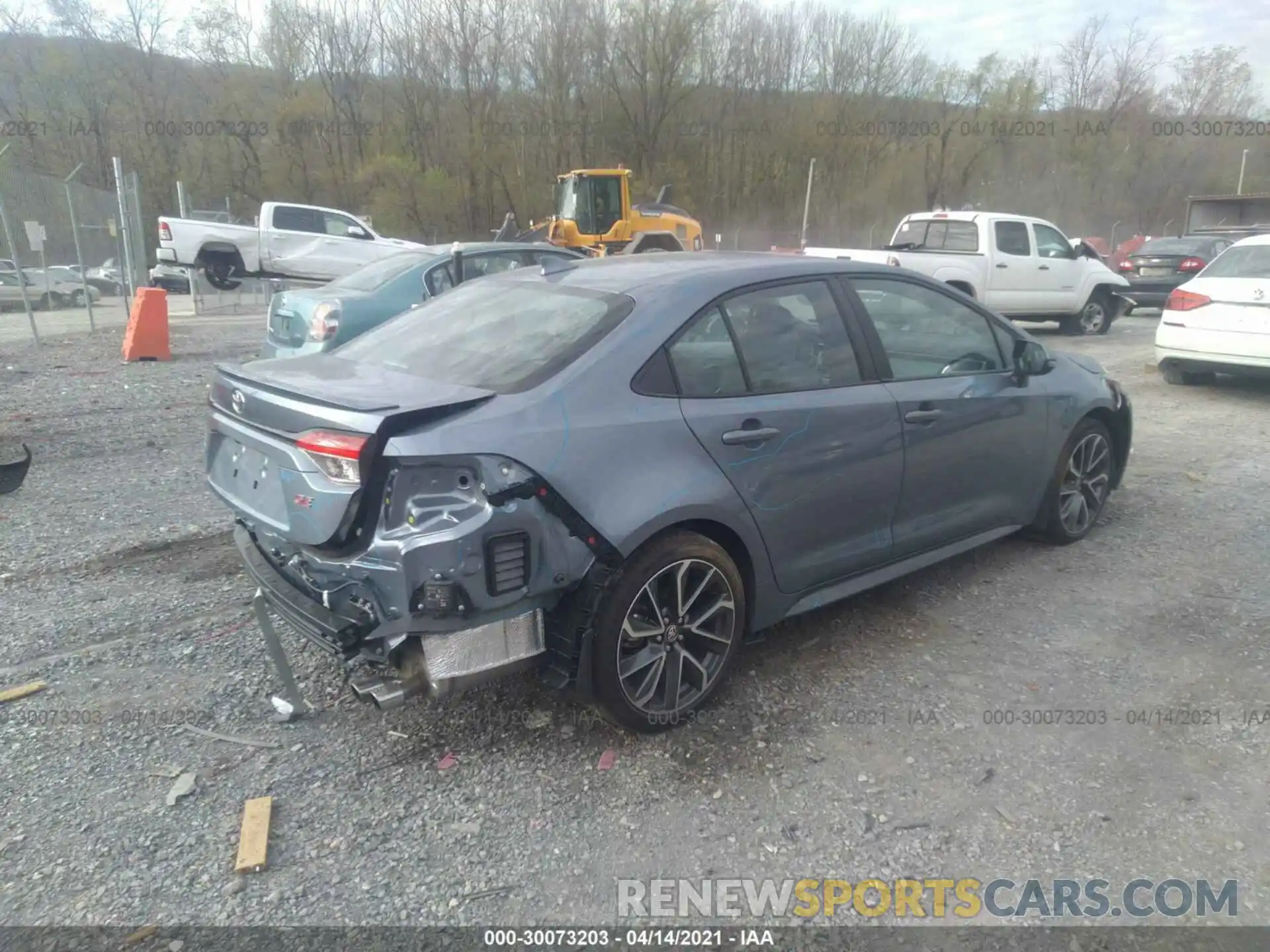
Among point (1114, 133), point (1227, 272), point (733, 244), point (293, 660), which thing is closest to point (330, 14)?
point (733, 244)

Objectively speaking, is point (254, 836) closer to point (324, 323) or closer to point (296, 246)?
point (324, 323)

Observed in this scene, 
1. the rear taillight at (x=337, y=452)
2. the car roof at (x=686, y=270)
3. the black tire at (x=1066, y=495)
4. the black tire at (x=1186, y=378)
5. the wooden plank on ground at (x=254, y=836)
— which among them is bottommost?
the black tire at (x=1186, y=378)

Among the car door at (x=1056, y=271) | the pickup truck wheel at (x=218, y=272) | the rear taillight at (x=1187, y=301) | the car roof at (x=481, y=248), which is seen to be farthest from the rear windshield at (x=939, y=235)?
the pickup truck wheel at (x=218, y=272)

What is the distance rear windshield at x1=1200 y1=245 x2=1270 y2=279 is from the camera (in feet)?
27.5

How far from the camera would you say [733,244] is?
43.2 metres

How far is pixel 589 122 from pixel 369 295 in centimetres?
3710

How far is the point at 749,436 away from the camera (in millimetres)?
3256

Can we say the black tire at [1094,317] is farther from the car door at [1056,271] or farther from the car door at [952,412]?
the car door at [952,412]

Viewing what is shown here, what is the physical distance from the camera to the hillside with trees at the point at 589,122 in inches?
1572

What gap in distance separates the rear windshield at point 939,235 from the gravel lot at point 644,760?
9320 mm

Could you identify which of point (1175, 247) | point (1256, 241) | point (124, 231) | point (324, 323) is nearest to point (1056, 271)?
point (1175, 247)

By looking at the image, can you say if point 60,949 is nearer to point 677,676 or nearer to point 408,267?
point 677,676

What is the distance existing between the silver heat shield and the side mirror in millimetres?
2924

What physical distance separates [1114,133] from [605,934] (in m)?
50.3
